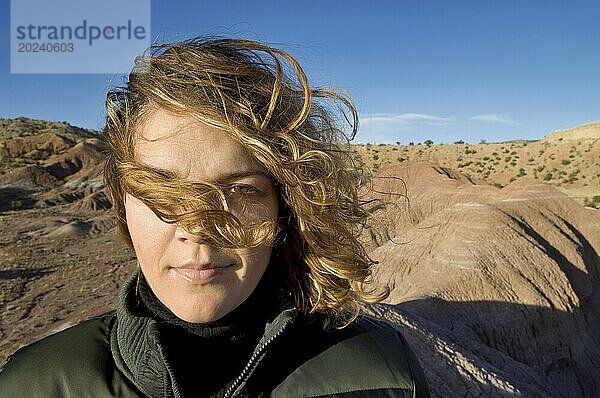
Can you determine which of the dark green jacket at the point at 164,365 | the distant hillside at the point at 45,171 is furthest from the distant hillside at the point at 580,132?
the dark green jacket at the point at 164,365

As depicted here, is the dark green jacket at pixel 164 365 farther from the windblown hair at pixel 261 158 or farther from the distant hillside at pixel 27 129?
the distant hillside at pixel 27 129

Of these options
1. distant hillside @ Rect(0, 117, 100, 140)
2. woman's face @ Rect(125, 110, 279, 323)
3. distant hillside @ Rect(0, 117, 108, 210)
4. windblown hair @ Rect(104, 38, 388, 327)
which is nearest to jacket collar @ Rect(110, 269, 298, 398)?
woman's face @ Rect(125, 110, 279, 323)

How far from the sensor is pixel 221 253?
1.12 metres

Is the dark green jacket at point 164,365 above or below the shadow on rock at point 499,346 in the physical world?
above

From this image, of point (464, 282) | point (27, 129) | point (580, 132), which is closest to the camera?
point (464, 282)

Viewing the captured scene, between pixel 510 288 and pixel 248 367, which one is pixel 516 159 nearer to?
pixel 510 288

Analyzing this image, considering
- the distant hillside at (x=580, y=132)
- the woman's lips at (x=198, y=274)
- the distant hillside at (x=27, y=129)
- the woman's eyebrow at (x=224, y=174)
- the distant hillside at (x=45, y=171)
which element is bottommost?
the distant hillside at (x=45, y=171)

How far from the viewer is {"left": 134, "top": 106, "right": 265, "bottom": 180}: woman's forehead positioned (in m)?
1.10

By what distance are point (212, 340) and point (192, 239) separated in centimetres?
35

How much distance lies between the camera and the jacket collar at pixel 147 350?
114 centimetres

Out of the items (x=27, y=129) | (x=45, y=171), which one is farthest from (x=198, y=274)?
(x=27, y=129)

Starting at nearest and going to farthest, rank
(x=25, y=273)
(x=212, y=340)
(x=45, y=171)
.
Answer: (x=212, y=340) < (x=25, y=273) < (x=45, y=171)

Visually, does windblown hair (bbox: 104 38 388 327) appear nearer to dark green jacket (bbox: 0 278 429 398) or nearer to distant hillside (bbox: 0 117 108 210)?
dark green jacket (bbox: 0 278 429 398)

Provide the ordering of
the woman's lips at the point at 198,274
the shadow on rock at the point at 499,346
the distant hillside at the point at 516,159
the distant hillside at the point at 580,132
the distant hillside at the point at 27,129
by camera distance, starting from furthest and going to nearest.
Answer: the distant hillside at the point at 580,132
the distant hillside at the point at 27,129
the distant hillside at the point at 516,159
the shadow on rock at the point at 499,346
the woman's lips at the point at 198,274
